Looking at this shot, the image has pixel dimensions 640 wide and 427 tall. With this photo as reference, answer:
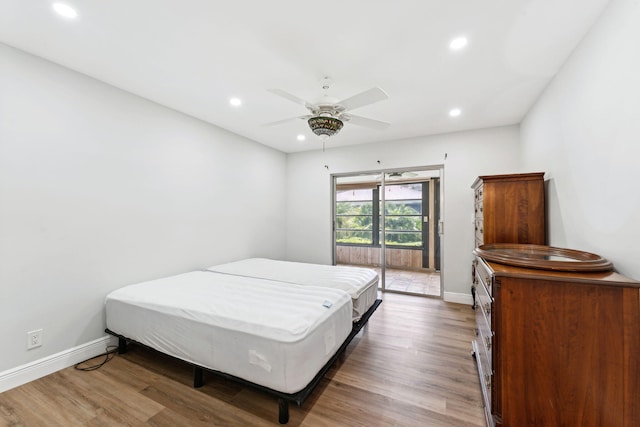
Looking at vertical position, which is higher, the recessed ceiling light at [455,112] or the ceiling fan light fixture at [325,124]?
the recessed ceiling light at [455,112]

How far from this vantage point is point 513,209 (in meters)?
2.66

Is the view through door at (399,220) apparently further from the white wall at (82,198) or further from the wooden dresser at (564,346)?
the wooden dresser at (564,346)

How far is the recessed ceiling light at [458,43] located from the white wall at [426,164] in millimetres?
2325

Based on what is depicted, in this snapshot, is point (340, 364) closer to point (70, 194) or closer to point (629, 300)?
point (629, 300)

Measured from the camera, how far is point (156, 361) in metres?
2.45

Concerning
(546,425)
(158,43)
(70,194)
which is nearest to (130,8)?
(158,43)

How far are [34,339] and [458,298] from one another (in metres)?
4.93

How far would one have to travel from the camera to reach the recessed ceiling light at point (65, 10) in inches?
65.2

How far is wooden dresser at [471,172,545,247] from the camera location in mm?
2588

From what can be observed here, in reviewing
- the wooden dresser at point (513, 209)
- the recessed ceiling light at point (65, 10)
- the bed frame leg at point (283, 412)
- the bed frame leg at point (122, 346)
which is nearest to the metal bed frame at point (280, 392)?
the bed frame leg at point (283, 412)

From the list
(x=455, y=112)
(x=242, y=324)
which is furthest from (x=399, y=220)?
(x=242, y=324)

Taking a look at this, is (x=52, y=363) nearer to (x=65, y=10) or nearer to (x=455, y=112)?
(x=65, y=10)

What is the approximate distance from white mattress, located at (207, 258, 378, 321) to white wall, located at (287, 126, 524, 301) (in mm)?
1517

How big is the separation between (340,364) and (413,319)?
1.47 m
